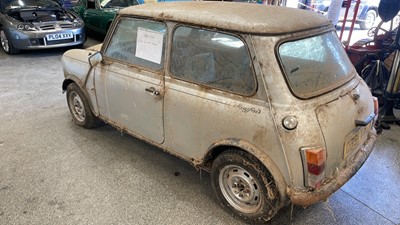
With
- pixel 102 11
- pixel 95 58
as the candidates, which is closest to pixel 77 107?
pixel 95 58

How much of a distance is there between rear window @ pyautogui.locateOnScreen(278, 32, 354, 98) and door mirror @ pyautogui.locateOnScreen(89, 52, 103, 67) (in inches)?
69.7

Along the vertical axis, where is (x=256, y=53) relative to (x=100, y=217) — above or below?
above

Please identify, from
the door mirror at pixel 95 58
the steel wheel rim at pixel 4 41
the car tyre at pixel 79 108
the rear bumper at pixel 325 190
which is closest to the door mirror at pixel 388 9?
the rear bumper at pixel 325 190

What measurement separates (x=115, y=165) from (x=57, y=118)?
1423mm

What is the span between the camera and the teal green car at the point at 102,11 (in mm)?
7086

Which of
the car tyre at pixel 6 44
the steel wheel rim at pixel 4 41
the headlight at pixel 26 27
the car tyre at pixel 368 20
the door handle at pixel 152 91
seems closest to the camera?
the door handle at pixel 152 91

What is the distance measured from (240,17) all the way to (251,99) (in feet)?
1.79

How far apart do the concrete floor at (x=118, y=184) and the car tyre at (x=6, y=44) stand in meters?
3.48

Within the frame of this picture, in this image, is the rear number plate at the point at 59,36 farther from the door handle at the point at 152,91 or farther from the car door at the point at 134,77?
the door handle at the point at 152,91

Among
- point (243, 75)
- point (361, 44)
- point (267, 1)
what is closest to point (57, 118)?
point (243, 75)

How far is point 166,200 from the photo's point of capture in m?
2.43

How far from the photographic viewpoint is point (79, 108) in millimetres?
3486

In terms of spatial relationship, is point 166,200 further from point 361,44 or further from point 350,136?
point 361,44

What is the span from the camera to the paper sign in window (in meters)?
2.39
